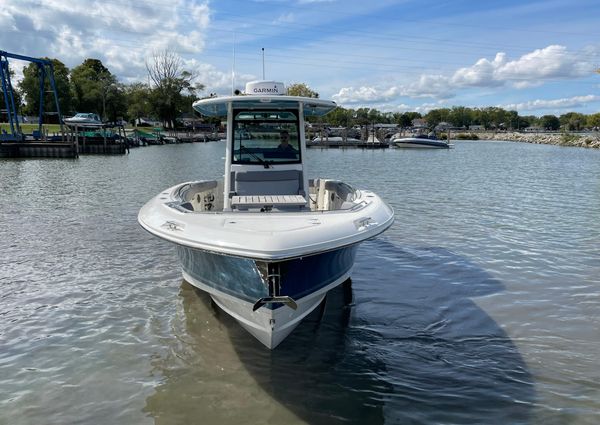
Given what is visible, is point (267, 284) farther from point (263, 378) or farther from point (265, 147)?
point (265, 147)

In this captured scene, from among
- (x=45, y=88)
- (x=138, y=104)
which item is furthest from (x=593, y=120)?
(x=45, y=88)

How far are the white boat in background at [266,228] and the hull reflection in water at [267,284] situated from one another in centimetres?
1

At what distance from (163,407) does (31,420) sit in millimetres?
1218

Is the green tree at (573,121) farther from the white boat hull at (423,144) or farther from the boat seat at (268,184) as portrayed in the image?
the boat seat at (268,184)

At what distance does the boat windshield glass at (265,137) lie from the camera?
8.70 metres

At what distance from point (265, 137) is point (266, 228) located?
153 inches

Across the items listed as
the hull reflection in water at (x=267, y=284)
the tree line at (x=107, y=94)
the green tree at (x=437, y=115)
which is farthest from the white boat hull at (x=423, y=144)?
the green tree at (x=437, y=115)

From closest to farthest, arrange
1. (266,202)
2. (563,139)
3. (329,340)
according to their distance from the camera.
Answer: (329,340) → (266,202) → (563,139)

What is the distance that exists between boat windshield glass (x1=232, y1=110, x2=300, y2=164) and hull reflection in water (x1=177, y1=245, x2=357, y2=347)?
3.20 meters

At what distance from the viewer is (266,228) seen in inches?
205

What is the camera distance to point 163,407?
16.0 feet

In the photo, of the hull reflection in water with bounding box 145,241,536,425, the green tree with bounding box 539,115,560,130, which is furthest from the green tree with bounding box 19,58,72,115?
the green tree with bounding box 539,115,560,130

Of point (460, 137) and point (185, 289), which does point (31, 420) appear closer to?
point (185, 289)

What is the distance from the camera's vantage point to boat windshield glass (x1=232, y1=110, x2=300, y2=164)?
28.5 feet
